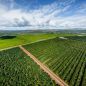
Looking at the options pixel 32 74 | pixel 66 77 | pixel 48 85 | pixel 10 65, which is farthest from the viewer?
pixel 10 65

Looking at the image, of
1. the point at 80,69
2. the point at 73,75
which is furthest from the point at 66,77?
the point at 80,69

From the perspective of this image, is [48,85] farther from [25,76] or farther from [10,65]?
[10,65]

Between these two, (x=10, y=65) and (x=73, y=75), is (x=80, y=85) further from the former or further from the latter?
(x=10, y=65)

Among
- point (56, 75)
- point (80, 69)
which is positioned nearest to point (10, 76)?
point (56, 75)

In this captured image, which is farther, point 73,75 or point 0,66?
point 0,66

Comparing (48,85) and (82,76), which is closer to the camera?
(48,85)

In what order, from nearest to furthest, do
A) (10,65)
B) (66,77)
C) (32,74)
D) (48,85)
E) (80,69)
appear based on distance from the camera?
(48,85)
(66,77)
(32,74)
(80,69)
(10,65)

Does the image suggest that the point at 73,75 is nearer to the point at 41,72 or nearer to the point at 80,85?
the point at 80,85

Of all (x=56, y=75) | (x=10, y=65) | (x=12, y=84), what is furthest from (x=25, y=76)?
(x=10, y=65)

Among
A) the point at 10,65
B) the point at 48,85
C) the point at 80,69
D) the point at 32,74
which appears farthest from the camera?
the point at 10,65
